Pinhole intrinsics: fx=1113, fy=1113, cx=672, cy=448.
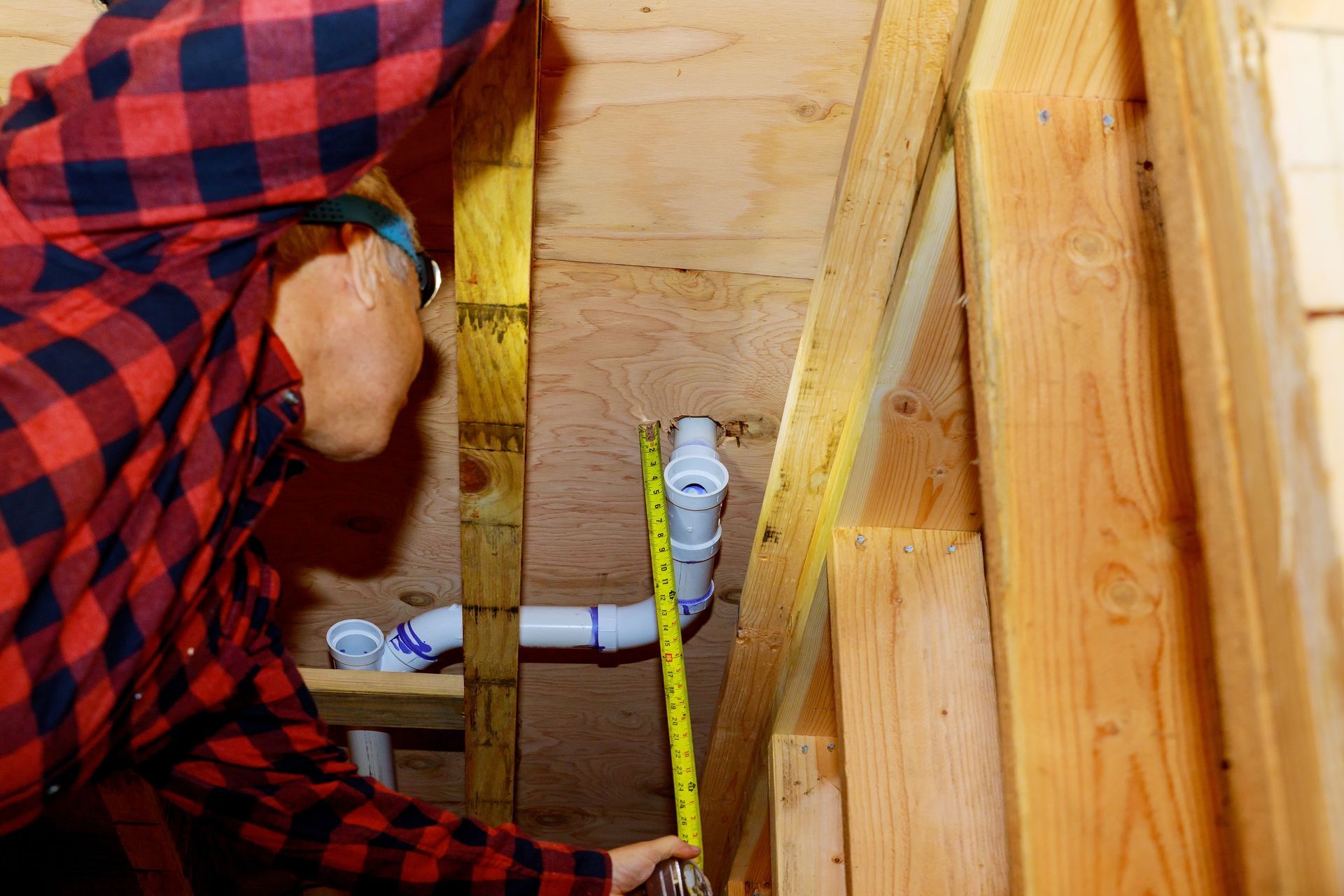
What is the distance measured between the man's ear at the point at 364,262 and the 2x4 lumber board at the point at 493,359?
0.31 ft

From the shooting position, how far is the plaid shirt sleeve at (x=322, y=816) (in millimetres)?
1591

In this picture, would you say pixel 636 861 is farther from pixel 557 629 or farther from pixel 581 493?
pixel 581 493

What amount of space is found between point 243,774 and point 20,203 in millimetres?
971

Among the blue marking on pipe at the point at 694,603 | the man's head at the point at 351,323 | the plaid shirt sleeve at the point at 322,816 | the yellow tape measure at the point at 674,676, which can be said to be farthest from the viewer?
the blue marking on pipe at the point at 694,603

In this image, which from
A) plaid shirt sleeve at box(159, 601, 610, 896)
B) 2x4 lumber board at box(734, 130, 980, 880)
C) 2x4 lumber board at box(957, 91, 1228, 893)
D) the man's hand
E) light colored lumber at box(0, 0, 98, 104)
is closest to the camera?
2x4 lumber board at box(957, 91, 1228, 893)

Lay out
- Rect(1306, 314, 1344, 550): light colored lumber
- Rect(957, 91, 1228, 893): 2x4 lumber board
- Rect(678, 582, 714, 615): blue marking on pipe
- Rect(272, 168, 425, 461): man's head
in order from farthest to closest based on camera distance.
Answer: Rect(678, 582, 714, 615): blue marking on pipe < Rect(272, 168, 425, 461): man's head < Rect(957, 91, 1228, 893): 2x4 lumber board < Rect(1306, 314, 1344, 550): light colored lumber

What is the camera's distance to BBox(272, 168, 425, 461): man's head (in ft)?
4.09

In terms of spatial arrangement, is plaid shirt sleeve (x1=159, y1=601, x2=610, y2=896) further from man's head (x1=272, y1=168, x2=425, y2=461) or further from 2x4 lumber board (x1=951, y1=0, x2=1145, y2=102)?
2x4 lumber board (x1=951, y1=0, x2=1145, y2=102)

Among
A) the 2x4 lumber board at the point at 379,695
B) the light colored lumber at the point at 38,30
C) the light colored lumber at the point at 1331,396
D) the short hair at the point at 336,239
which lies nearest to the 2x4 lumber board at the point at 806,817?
the 2x4 lumber board at the point at 379,695

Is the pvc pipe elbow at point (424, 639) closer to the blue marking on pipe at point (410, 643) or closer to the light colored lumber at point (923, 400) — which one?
the blue marking on pipe at point (410, 643)

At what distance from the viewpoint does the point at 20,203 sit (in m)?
0.90

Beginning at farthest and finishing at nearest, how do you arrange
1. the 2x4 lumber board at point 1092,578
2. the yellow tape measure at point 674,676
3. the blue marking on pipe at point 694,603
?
1. the blue marking on pipe at point 694,603
2. the yellow tape measure at point 674,676
3. the 2x4 lumber board at point 1092,578

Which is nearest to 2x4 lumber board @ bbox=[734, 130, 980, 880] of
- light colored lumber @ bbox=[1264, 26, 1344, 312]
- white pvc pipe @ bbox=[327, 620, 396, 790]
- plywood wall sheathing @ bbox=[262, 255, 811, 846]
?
plywood wall sheathing @ bbox=[262, 255, 811, 846]

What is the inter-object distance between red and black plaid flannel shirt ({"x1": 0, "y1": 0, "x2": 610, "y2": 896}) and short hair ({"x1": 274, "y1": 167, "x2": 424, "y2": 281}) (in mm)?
164
